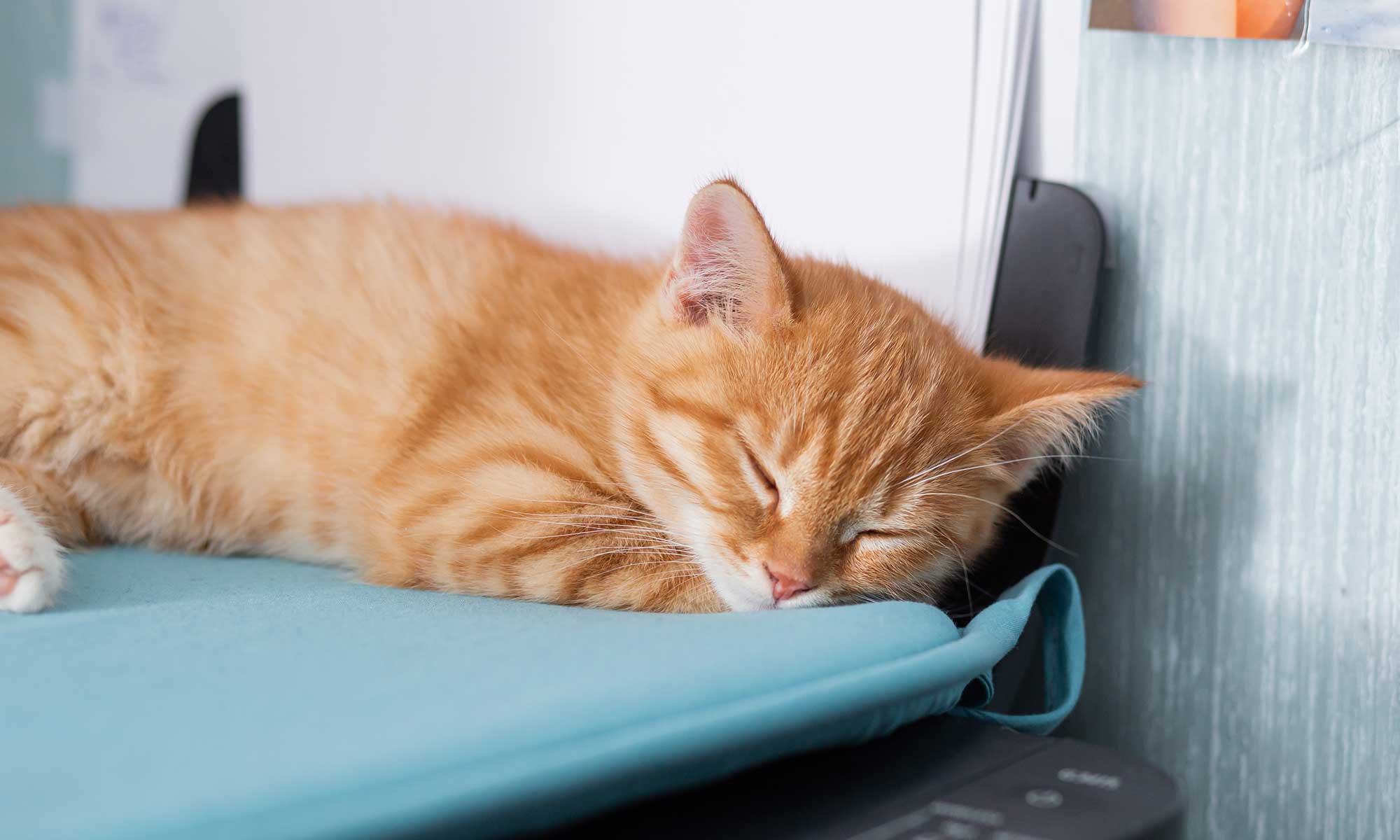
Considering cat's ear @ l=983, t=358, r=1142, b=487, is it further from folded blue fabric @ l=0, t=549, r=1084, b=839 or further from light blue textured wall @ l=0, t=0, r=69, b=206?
light blue textured wall @ l=0, t=0, r=69, b=206

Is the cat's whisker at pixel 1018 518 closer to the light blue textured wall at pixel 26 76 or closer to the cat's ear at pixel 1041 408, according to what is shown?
the cat's ear at pixel 1041 408

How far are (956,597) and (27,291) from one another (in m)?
1.27

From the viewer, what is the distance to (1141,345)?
122cm

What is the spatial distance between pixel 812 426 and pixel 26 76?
3.05 metres

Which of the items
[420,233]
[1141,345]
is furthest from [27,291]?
[1141,345]

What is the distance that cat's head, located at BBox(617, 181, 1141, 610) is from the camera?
1.03 m

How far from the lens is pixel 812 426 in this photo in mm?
1041

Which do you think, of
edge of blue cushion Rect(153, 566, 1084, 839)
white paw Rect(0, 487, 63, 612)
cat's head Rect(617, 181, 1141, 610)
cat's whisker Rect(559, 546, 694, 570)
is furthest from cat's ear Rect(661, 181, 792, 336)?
white paw Rect(0, 487, 63, 612)

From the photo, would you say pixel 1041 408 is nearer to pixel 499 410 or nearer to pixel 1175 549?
pixel 1175 549

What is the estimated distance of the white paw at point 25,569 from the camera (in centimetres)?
93

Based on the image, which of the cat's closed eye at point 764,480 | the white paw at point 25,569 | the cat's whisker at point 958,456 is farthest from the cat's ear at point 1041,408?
the white paw at point 25,569

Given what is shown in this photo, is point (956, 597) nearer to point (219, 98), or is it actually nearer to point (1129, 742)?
point (1129, 742)

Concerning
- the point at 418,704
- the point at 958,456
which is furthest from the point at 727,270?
the point at 418,704

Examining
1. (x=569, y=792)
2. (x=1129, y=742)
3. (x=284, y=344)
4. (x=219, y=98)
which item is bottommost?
(x=1129, y=742)
